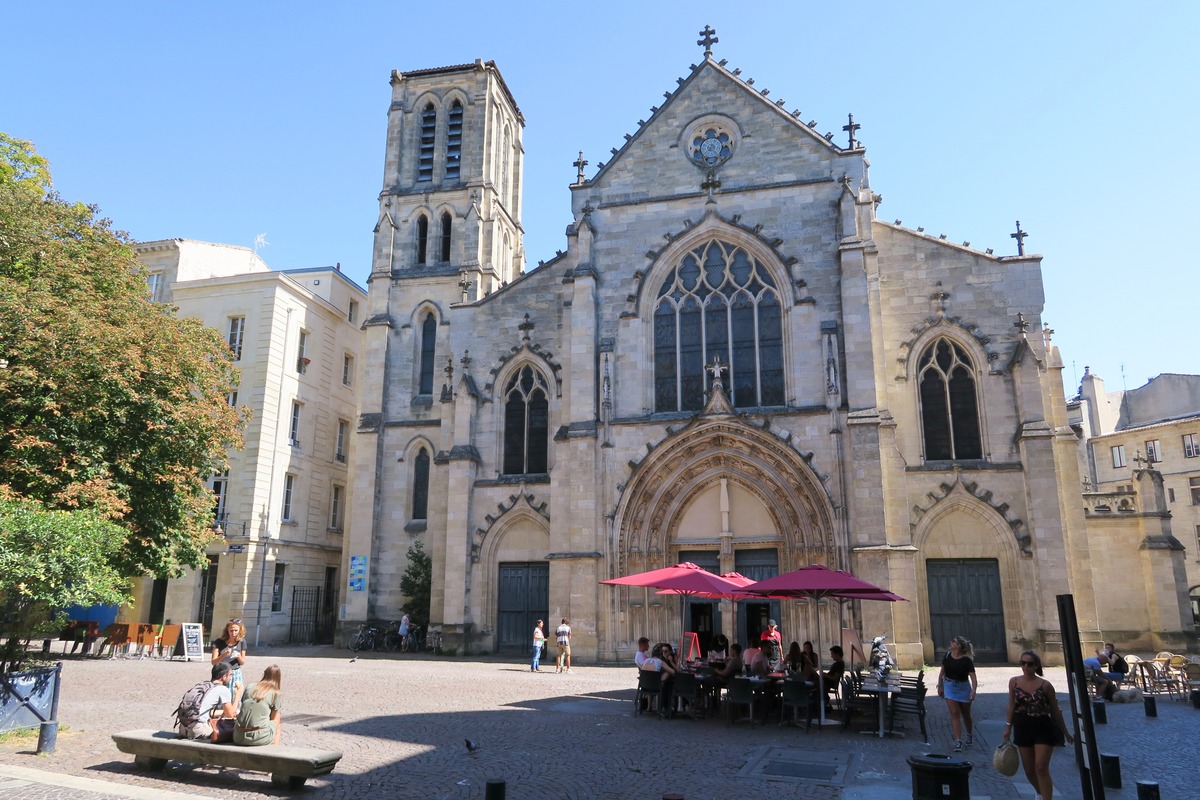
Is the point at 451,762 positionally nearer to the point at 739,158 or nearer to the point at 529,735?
the point at 529,735

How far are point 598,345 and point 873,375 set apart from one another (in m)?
8.26

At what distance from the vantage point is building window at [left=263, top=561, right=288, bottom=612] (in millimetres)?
30303

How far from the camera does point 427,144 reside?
35.0 meters

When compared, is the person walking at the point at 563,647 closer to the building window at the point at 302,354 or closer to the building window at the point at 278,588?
the building window at the point at 278,588

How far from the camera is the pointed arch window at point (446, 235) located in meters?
33.3

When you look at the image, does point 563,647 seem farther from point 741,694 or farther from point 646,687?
Answer: point 741,694

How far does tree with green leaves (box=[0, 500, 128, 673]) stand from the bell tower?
20888mm

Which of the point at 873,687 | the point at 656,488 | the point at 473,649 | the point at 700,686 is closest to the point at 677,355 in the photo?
the point at 656,488

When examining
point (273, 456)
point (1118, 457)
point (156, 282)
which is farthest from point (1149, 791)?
point (1118, 457)

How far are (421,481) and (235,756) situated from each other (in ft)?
69.6

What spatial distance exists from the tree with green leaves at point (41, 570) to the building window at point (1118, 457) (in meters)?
53.7

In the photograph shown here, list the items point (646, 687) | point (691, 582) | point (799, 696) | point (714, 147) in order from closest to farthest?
1. point (799, 696)
2. point (646, 687)
3. point (691, 582)
4. point (714, 147)

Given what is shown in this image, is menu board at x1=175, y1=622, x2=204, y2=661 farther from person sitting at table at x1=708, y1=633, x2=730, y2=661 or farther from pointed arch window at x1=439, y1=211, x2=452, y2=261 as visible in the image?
person sitting at table at x1=708, y1=633, x2=730, y2=661

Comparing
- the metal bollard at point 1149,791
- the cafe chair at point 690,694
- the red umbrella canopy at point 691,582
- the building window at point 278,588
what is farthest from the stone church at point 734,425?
the metal bollard at point 1149,791
